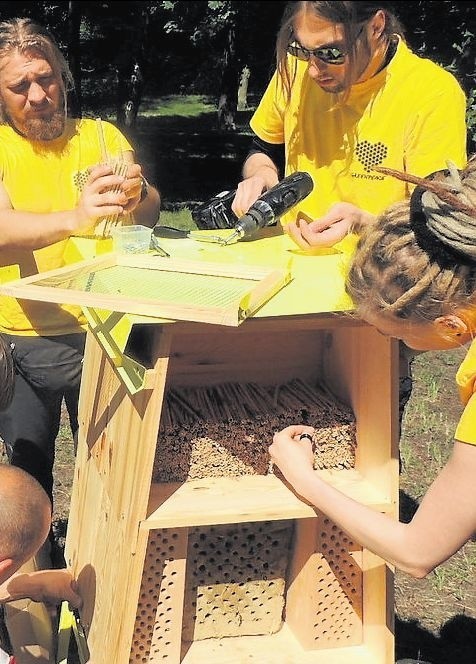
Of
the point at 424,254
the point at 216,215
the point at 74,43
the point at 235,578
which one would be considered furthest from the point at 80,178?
the point at 424,254

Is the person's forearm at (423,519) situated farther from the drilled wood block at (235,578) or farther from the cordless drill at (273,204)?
the cordless drill at (273,204)

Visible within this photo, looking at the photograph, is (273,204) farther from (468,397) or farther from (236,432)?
(468,397)

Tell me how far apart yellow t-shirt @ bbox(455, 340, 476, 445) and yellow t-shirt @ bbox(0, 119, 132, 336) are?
1290 millimetres

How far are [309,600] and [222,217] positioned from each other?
0.98 m

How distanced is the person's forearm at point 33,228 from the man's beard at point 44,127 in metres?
0.28

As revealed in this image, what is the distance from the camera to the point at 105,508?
6.95ft

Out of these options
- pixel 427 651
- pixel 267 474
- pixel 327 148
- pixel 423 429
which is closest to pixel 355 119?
pixel 327 148

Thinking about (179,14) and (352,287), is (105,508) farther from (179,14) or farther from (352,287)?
(179,14)

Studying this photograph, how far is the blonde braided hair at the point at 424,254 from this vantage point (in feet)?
4.77

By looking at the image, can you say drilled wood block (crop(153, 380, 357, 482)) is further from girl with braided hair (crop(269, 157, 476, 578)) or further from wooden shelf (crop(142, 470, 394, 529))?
girl with braided hair (crop(269, 157, 476, 578))

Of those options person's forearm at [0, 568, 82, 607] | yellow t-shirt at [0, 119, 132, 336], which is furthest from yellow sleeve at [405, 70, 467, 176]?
person's forearm at [0, 568, 82, 607]

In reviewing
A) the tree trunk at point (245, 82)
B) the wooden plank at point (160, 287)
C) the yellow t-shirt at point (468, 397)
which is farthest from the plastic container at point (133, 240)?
the tree trunk at point (245, 82)

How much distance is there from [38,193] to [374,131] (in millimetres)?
966

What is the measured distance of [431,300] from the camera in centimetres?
152
